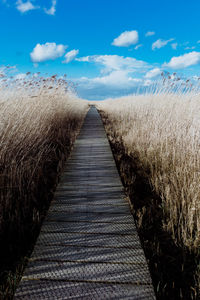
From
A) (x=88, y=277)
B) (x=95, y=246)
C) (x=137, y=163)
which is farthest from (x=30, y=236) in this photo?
(x=137, y=163)

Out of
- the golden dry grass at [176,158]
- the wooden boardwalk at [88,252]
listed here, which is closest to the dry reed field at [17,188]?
the wooden boardwalk at [88,252]

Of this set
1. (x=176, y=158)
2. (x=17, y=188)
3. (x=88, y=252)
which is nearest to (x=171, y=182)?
(x=176, y=158)

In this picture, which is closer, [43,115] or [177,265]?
[177,265]

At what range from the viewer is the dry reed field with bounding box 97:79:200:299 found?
1601 mm

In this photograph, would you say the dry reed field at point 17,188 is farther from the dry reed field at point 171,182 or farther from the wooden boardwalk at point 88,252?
the dry reed field at point 171,182

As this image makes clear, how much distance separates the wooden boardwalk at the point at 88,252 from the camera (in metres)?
1.26

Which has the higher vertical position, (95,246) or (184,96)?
(184,96)

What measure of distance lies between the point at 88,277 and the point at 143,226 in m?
0.86

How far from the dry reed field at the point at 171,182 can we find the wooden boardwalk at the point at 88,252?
155 millimetres

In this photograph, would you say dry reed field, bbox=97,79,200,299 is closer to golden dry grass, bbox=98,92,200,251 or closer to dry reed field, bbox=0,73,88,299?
golden dry grass, bbox=98,92,200,251

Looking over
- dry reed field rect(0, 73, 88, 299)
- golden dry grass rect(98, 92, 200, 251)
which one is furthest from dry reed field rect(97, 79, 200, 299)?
dry reed field rect(0, 73, 88, 299)

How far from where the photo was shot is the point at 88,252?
61.2 inches

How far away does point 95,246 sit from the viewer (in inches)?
63.7

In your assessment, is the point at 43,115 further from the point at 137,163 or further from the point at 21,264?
the point at 21,264
